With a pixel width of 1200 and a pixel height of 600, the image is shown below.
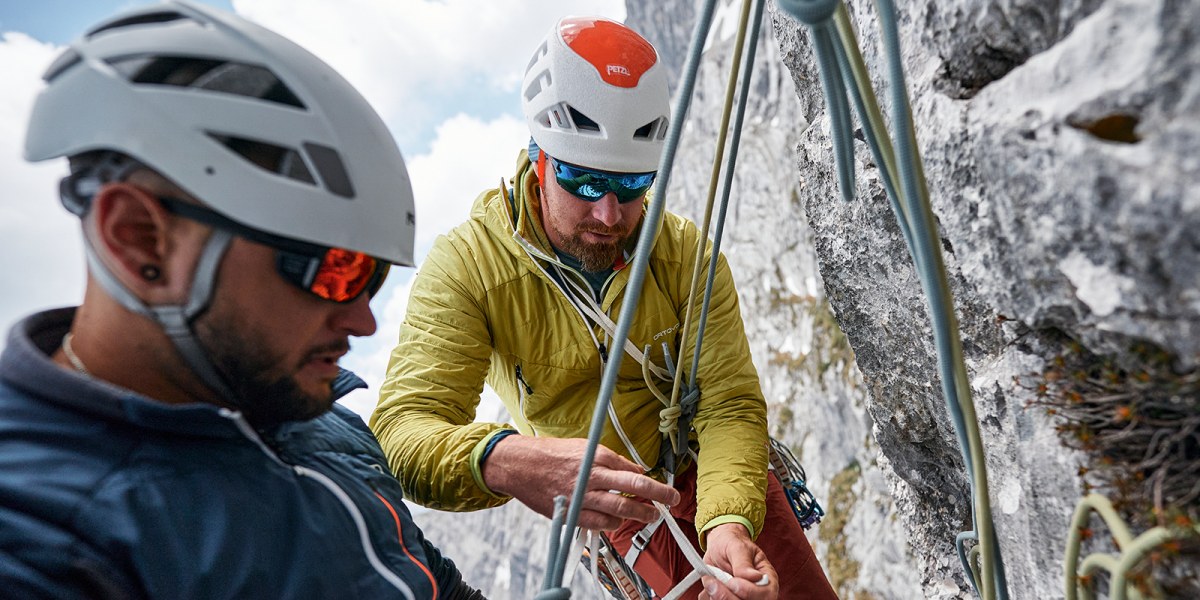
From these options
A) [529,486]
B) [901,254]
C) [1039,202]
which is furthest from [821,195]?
[529,486]

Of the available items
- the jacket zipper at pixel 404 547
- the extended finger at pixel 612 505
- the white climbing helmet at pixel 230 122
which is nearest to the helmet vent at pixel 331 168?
the white climbing helmet at pixel 230 122

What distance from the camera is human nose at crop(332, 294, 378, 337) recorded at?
6.18 feet

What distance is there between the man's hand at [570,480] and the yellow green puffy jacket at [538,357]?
0.69ft

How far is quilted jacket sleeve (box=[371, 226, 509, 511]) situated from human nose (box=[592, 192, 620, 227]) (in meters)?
0.70

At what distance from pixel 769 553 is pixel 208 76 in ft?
11.2

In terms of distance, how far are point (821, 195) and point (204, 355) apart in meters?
2.80

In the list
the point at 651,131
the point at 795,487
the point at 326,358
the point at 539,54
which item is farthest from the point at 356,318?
the point at 795,487

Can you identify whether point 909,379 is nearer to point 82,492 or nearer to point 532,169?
point 532,169

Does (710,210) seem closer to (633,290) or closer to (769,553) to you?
(633,290)

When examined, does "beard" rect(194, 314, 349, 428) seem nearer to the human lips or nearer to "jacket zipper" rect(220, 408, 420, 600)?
the human lips

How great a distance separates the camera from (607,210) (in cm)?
349

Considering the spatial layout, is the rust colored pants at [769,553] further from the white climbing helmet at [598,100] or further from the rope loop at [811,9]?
the rope loop at [811,9]

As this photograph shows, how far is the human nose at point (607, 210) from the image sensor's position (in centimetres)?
347

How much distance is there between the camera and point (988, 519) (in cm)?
177
